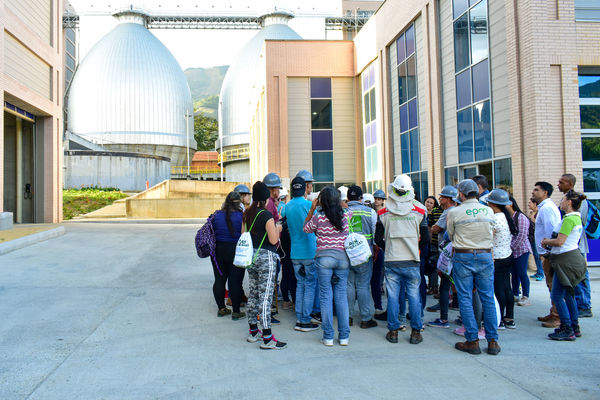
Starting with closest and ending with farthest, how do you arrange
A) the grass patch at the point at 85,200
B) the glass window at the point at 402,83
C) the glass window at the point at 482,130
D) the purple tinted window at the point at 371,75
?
the glass window at the point at 482,130 < the glass window at the point at 402,83 < the purple tinted window at the point at 371,75 < the grass patch at the point at 85,200

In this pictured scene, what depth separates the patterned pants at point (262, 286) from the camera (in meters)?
4.88

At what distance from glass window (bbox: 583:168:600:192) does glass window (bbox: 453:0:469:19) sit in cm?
588

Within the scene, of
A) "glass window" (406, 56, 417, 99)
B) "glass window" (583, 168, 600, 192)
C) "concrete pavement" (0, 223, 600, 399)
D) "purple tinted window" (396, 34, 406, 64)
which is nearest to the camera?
"concrete pavement" (0, 223, 600, 399)

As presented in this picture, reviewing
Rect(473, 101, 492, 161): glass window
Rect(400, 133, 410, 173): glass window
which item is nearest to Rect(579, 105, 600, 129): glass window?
Rect(473, 101, 492, 161): glass window

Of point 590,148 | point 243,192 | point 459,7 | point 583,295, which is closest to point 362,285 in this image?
point 243,192

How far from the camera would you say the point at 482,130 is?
11.9 metres

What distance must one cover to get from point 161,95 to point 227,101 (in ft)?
28.0

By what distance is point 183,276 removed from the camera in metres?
9.08

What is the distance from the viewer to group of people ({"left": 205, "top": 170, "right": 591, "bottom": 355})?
480 cm

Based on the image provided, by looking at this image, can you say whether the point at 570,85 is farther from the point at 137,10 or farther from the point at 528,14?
the point at 137,10

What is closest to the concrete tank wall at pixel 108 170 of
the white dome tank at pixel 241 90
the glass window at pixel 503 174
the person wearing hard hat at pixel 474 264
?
the white dome tank at pixel 241 90

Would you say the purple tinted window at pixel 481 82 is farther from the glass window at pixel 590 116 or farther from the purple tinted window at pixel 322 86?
the purple tinted window at pixel 322 86

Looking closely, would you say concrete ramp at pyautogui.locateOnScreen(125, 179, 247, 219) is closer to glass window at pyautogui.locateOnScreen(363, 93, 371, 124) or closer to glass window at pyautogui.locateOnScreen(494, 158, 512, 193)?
glass window at pyautogui.locateOnScreen(363, 93, 371, 124)

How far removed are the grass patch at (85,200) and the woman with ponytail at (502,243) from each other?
25780mm
